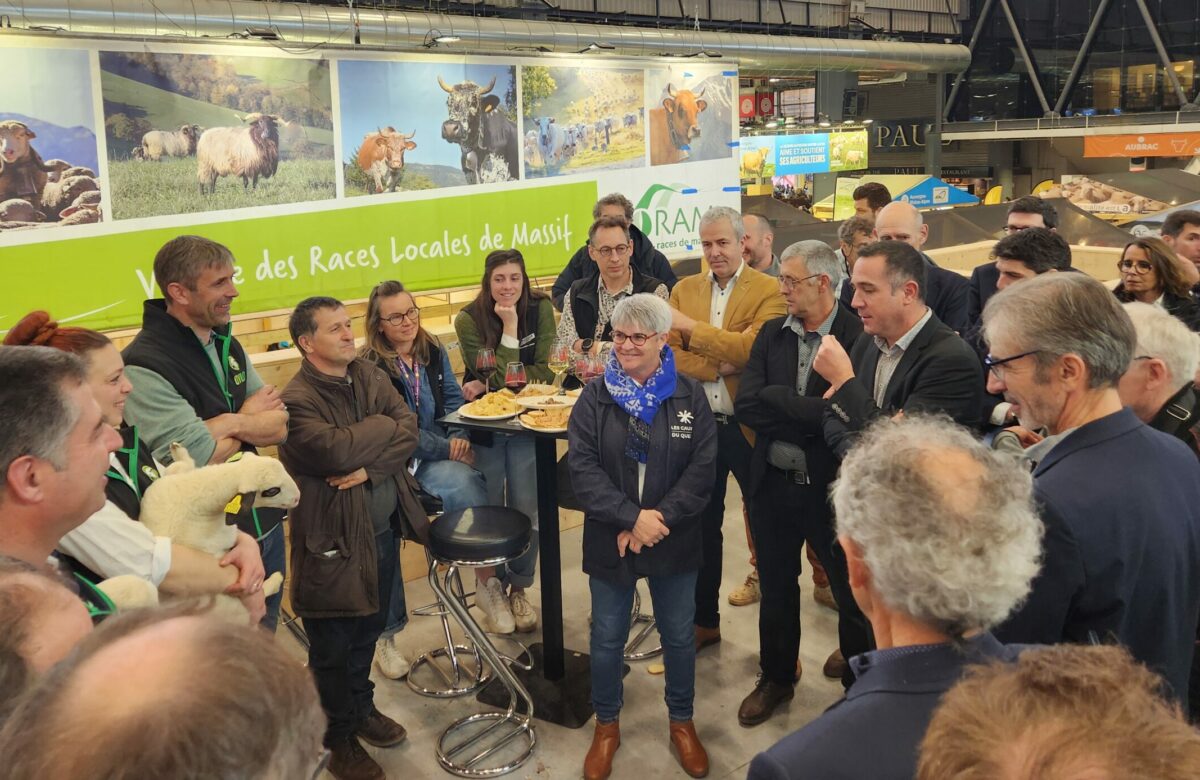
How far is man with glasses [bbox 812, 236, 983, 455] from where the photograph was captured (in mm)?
2955

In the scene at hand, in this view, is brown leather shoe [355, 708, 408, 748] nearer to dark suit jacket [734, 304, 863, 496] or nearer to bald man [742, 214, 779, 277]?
dark suit jacket [734, 304, 863, 496]

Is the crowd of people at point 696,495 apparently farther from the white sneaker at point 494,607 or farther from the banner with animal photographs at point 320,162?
the banner with animal photographs at point 320,162

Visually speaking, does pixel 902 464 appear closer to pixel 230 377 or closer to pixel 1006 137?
pixel 230 377

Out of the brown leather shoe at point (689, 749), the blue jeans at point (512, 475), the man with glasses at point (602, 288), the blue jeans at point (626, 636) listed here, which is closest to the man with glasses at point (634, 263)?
the man with glasses at point (602, 288)

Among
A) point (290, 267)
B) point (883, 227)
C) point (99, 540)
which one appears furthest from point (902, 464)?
point (290, 267)

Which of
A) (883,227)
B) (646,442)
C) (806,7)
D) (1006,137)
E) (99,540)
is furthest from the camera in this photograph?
(1006,137)

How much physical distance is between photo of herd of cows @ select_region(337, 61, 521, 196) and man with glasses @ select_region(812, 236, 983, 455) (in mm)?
5143

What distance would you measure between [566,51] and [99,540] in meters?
7.55

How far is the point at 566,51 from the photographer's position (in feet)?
29.1

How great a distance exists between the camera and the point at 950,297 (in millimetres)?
4387

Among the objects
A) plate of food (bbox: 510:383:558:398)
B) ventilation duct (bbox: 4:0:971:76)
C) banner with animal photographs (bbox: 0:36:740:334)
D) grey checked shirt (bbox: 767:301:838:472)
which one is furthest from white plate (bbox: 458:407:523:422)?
ventilation duct (bbox: 4:0:971:76)

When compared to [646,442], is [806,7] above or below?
above

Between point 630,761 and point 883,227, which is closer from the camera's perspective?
point 630,761

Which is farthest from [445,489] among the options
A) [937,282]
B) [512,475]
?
[937,282]
